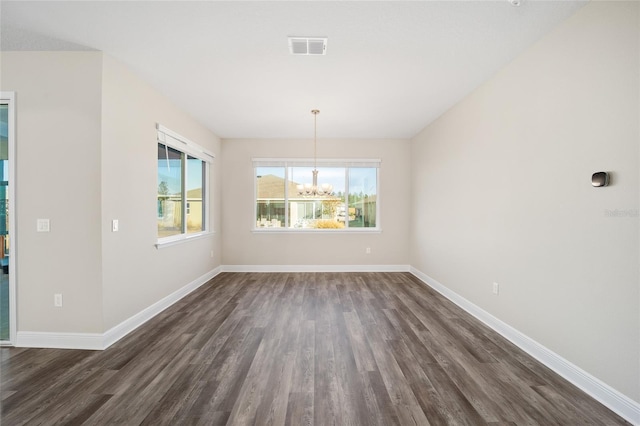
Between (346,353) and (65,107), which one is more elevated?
(65,107)

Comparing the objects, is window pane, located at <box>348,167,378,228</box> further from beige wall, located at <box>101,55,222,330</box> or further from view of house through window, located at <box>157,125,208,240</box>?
beige wall, located at <box>101,55,222,330</box>

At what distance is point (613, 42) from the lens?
1.83 metres

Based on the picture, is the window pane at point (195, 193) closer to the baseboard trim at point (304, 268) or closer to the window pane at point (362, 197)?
the baseboard trim at point (304, 268)

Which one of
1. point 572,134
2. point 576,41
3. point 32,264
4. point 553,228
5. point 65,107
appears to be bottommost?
point 32,264

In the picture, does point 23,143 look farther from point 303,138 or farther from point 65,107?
point 303,138

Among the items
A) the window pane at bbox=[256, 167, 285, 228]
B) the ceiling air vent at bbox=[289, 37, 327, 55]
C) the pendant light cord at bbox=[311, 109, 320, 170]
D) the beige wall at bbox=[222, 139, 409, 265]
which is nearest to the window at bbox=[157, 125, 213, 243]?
the beige wall at bbox=[222, 139, 409, 265]

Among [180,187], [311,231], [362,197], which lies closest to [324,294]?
[311,231]

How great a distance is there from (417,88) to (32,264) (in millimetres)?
4397

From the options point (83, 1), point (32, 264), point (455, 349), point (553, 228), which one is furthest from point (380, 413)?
point (83, 1)

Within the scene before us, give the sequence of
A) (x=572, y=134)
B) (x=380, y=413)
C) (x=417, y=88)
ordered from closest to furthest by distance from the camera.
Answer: (x=380, y=413) → (x=572, y=134) → (x=417, y=88)

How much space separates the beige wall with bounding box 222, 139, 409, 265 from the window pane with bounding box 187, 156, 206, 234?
631 millimetres

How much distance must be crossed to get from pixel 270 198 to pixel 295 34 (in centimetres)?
376

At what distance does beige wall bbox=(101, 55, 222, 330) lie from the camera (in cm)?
264

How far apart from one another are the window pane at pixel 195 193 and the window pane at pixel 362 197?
9.58ft
